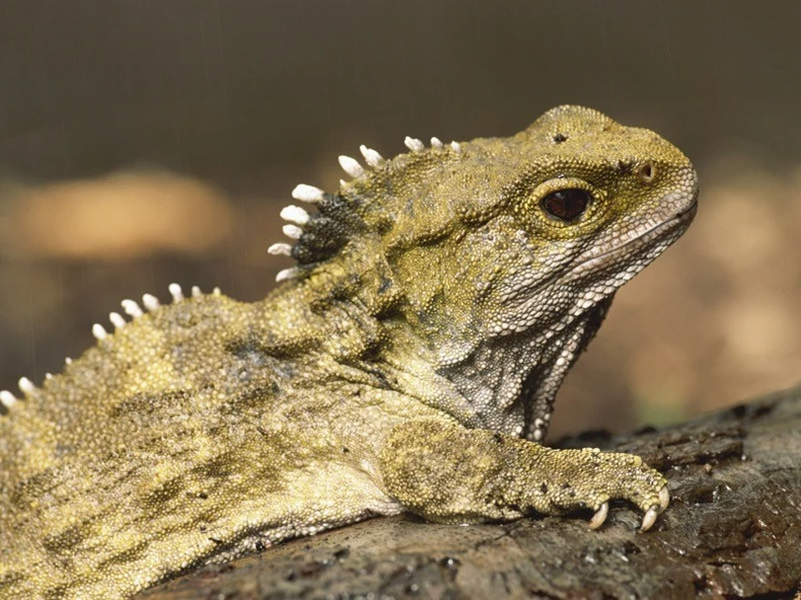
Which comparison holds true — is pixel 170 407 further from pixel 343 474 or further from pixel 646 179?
pixel 646 179

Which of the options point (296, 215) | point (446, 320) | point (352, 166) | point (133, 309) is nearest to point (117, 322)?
point (133, 309)

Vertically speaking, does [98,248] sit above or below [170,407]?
above

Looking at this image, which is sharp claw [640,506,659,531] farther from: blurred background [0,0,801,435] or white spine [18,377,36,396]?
blurred background [0,0,801,435]

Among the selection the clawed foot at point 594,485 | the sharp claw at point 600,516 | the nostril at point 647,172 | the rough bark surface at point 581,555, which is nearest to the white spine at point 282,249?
the rough bark surface at point 581,555

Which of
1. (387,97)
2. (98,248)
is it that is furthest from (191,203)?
(387,97)

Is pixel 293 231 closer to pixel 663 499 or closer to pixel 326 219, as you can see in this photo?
pixel 326 219
